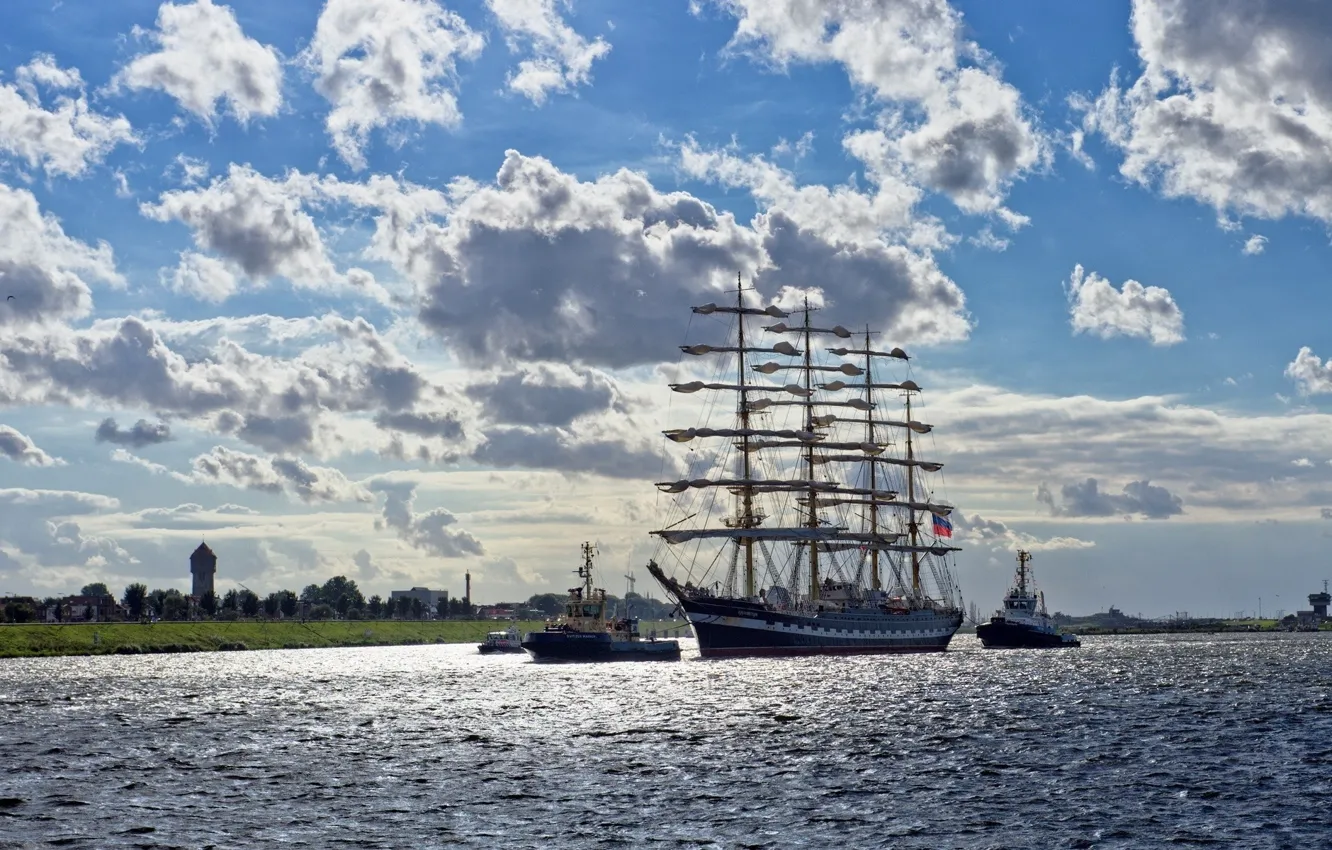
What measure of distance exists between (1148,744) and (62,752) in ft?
166

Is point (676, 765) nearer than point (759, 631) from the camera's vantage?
Yes

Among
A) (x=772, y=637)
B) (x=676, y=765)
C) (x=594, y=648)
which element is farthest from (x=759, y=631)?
(x=676, y=765)

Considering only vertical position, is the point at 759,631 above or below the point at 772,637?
above

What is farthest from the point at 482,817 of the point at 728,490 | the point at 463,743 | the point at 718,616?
the point at 728,490

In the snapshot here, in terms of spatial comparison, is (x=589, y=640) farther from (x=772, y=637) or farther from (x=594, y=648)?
(x=772, y=637)

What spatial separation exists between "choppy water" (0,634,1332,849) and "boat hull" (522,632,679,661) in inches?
1975

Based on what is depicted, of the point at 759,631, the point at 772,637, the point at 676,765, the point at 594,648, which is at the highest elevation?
the point at 759,631

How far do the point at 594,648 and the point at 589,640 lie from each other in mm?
1868

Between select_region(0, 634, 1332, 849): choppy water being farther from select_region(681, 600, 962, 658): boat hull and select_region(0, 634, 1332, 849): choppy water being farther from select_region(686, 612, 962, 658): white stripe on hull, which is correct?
select_region(686, 612, 962, 658): white stripe on hull

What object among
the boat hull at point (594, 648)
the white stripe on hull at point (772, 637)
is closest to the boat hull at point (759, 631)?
the white stripe on hull at point (772, 637)

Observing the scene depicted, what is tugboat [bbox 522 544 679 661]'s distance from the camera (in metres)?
169

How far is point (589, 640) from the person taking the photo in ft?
552

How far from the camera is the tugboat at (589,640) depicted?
169125 mm

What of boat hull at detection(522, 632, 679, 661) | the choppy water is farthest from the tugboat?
the choppy water
